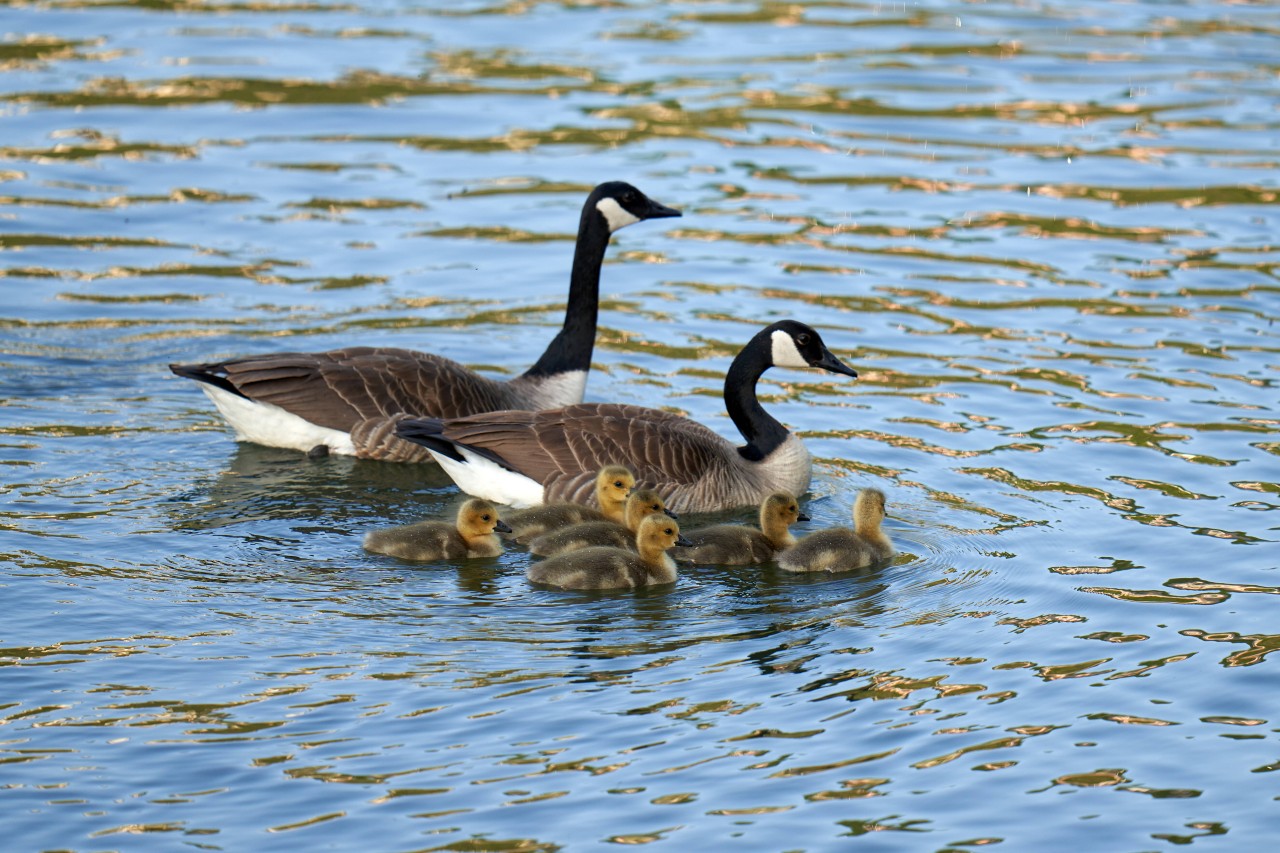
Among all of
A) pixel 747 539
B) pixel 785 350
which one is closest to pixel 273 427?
pixel 785 350

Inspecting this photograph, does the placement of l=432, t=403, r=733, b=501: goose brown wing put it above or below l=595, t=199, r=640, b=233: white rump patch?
below

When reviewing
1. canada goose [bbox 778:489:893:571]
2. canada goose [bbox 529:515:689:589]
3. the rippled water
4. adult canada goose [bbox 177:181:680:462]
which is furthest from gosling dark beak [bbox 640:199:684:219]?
canada goose [bbox 529:515:689:589]

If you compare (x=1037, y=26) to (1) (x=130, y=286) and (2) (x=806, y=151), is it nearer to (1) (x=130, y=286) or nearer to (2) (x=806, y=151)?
(2) (x=806, y=151)

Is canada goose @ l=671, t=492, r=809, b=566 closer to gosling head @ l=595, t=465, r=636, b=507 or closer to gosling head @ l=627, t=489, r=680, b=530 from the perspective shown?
gosling head @ l=627, t=489, r=680, b=530

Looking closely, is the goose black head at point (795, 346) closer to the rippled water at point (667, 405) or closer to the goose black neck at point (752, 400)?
the goose black neck at point (752, 400)

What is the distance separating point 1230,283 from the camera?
51.7ft

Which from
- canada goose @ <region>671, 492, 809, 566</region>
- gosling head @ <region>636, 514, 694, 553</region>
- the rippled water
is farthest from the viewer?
canada goose @ <region>671, 492, 809, 566</region>

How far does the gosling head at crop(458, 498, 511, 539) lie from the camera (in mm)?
10008

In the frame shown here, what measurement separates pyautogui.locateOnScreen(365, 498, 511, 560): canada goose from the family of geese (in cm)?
1

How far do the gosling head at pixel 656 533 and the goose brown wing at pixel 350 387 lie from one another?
2.72m

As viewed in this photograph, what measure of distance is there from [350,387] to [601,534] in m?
2.77

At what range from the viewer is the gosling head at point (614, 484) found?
10.9 meters

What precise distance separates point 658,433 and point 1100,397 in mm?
3790

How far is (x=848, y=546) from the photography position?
1005cm
